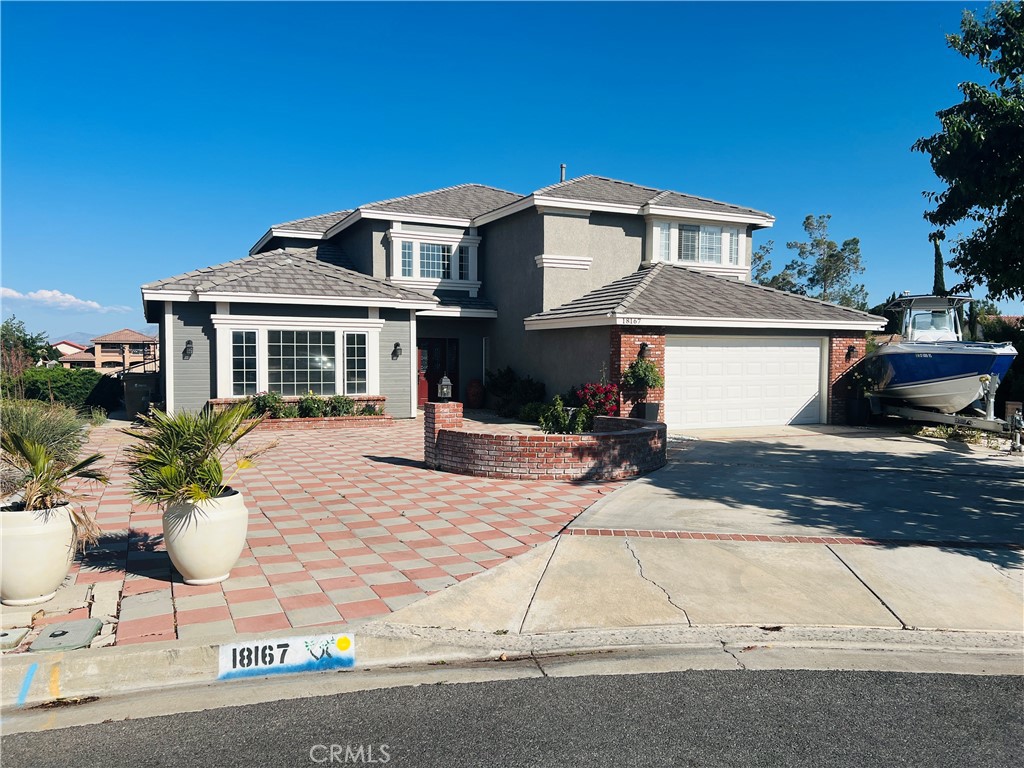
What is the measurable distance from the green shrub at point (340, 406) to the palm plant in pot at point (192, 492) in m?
12.0

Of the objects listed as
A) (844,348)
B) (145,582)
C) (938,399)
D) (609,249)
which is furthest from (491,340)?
(145,582)

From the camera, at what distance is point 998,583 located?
6.41m

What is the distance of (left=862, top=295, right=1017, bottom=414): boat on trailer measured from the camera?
15375 millimetres

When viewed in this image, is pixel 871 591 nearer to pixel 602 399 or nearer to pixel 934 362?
pixel 602 399

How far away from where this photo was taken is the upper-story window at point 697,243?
20.9 meters

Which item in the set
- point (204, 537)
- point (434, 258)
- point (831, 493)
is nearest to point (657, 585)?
point (204, 537)

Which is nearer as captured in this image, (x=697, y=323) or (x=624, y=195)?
(x=697, y=323)

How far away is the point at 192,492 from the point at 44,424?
14.6 ft

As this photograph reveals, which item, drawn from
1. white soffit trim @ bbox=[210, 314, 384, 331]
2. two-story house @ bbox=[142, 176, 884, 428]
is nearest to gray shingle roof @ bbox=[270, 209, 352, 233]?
two-story house @ bbox=[142, 176, 884, 428]

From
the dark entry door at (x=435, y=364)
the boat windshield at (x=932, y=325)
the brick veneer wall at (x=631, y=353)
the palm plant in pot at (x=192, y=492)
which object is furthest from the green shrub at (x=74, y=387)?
the boat windshield at (x=932, y=325)

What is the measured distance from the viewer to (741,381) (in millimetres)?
17750

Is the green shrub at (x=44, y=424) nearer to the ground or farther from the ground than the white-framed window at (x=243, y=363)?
nearer to the ground

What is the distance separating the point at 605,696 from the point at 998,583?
4424 millimetres

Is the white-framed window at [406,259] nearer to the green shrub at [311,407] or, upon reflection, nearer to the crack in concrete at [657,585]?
the green shrub at [311,407]
